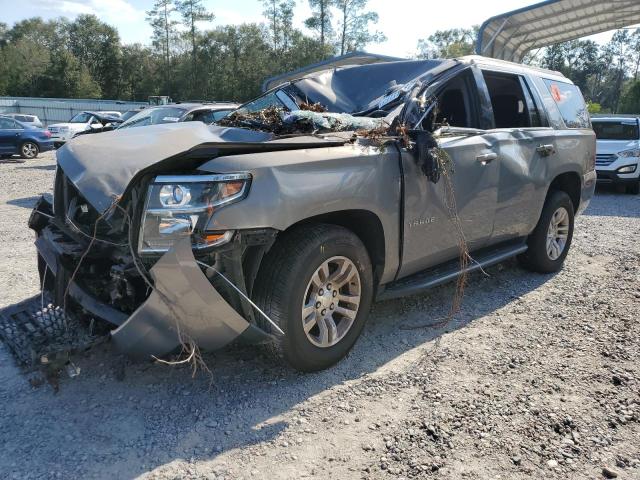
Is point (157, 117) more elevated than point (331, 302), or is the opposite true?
point (157, 117)

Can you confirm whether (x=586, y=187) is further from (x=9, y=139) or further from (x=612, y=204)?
(x=9, y=139)

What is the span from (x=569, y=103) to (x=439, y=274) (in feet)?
9.31

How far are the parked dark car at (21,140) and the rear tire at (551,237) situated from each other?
57.5ft

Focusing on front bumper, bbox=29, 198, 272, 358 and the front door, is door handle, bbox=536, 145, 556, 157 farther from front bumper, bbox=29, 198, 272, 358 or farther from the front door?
the front door

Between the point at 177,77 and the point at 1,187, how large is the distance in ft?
175

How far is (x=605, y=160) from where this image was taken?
40.0 feet

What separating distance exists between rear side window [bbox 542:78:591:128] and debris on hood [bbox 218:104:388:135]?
2.57 metres

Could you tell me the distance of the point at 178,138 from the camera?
2.96 metres

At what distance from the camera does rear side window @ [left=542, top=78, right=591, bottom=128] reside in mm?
5293

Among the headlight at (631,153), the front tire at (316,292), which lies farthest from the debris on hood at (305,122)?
the headlight at (631,153)

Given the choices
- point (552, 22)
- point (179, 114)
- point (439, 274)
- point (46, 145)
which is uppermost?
point (552, 22)

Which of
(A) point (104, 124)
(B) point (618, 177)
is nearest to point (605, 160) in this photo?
(B) point (618, 177)

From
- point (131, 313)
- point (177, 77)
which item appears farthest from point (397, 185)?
point (177, 77)

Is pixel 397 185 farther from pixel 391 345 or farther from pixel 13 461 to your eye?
pixel 13 461
